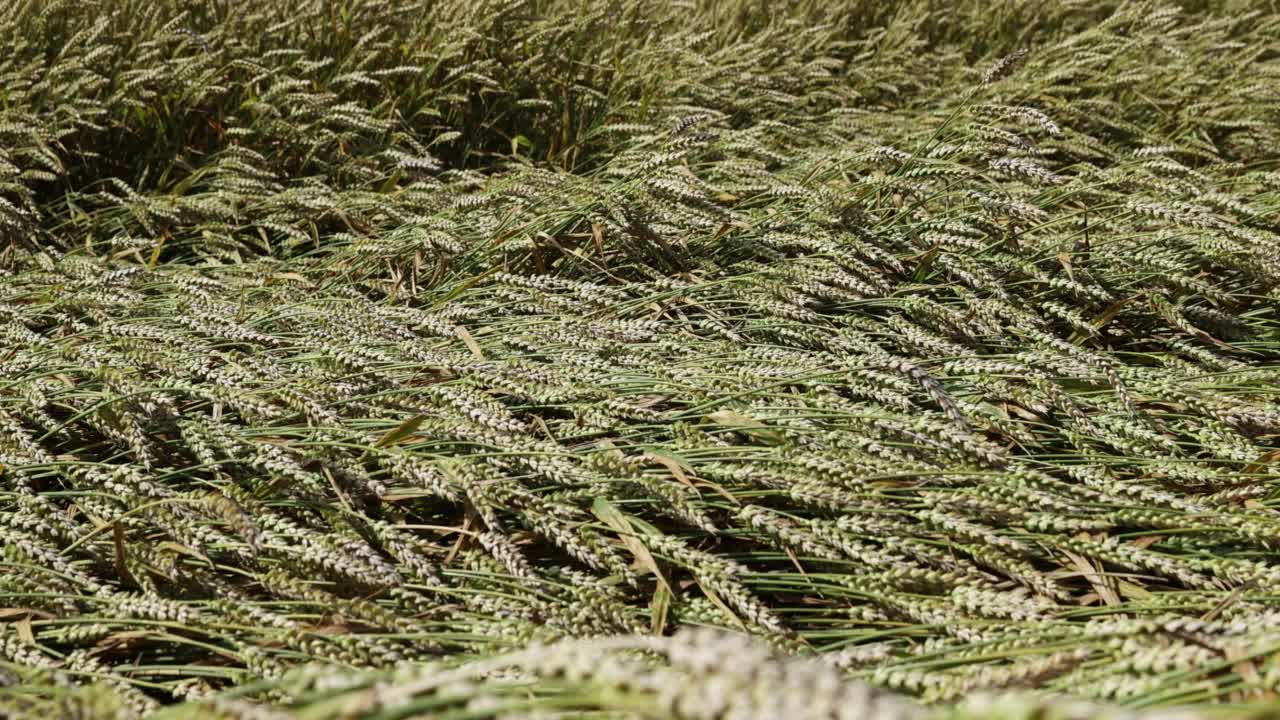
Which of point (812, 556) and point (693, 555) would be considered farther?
point (812, 556)

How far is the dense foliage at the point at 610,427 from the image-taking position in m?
1.28

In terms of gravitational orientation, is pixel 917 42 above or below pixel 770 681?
above

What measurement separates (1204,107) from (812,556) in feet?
12.2

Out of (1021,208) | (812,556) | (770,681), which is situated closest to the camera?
(770,681)

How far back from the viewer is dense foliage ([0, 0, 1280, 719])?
1.28 m

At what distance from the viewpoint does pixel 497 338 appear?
2.21m

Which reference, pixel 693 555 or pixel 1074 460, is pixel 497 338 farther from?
pixel 1074 460

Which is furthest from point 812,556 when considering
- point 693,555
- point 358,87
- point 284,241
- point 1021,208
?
point 358,87

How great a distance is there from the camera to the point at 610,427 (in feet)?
6.10

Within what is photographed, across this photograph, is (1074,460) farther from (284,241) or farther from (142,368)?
(284,241)

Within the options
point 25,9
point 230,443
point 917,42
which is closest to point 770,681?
point 230,443

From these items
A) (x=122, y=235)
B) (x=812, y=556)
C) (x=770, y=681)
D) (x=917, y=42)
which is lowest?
(x=122, y=235)

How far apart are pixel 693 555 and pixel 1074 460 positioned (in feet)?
3.06

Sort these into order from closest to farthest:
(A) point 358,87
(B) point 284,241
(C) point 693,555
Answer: (C) point 693,555
(B) point 284,241
(A) point 358,87
